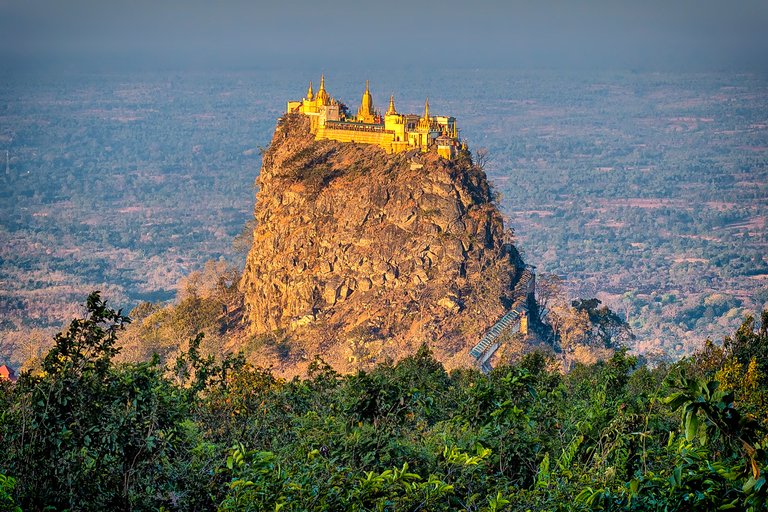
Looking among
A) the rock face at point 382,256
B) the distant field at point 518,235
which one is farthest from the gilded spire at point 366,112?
the distant field at point 518,235

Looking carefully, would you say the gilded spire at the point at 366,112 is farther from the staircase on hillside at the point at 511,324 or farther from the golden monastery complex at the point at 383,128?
the staircase on hillside at the point at 511,324

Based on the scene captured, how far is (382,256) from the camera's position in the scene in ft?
199

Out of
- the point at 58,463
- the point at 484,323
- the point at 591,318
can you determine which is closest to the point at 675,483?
the point at 58,463

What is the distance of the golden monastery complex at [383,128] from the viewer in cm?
6000

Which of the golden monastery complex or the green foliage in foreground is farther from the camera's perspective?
the golden monastery complex

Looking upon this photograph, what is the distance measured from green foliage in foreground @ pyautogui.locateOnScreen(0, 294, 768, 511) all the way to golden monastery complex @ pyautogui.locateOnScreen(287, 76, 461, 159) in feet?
118

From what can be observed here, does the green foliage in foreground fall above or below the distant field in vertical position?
above

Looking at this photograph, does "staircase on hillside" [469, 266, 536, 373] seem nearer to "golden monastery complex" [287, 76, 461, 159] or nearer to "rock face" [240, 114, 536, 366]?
"rock face" [240, 114, 536, 366]

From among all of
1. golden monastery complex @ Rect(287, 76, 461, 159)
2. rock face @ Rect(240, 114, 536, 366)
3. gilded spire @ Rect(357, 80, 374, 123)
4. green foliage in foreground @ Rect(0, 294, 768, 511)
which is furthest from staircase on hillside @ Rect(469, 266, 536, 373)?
green foliage in foreground @ Rect(0, 294, 768, 511)

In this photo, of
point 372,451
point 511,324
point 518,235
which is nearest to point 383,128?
point 511,324

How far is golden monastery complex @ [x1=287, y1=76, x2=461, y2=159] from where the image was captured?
60000 millimetres

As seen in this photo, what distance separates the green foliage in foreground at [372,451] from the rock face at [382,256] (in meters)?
34.1

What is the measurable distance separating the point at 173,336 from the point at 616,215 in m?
113

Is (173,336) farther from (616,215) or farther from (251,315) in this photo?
(616,215)
